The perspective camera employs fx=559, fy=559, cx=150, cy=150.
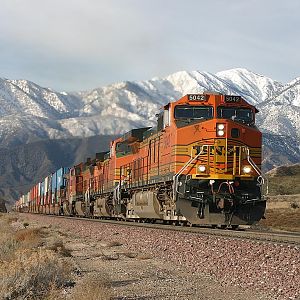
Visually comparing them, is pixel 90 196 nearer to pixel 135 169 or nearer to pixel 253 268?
pixel 135 169

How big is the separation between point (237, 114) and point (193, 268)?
917 centimetres

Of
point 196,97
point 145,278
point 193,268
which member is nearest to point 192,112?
point 196,97

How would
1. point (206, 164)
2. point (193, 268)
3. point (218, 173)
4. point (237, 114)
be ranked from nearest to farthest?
point (193, 268)
point (218, 173)
point (206, 164)
point (237, 114)

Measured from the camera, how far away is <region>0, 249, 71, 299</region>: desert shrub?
9.07 metres

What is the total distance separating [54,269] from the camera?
10.8m

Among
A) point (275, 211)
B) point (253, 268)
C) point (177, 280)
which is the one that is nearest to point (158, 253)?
point (177, 280)

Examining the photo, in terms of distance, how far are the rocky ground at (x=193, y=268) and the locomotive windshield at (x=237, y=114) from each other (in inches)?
219

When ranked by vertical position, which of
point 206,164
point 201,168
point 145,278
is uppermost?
point 206,164

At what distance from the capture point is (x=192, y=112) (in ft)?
68.9

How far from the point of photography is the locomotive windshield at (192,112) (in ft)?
68.5

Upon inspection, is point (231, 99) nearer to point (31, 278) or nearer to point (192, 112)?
point (192, 112)

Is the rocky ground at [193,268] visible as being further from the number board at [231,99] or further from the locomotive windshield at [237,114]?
the number board at [231,99]

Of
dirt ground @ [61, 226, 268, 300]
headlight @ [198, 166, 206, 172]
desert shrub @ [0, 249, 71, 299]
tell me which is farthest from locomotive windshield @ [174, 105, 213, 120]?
desert shrub @ [0, 249, 71, 299]

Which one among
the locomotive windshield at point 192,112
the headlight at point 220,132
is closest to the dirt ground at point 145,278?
the headlight at point 220,132
